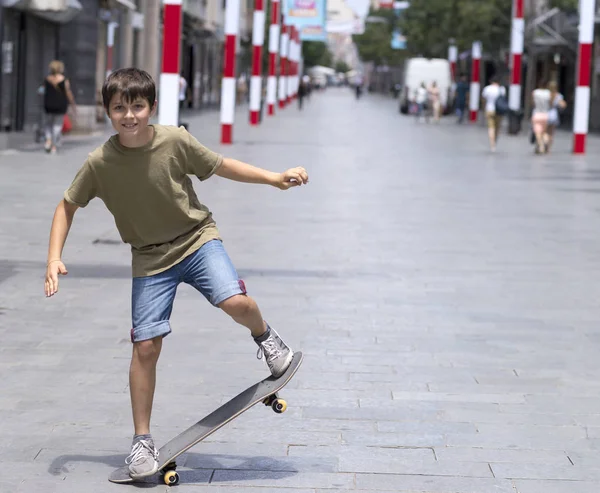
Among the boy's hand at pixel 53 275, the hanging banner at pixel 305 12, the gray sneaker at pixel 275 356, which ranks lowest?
the gray sneaker at pixel 275 356

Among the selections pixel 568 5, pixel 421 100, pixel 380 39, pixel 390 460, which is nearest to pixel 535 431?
pixel 390 460

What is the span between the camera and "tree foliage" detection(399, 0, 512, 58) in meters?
49.2

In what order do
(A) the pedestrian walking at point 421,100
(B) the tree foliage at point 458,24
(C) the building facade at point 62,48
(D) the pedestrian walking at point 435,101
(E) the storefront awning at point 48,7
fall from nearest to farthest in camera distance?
(E) the storefront awning at point 48,7 < (C) the building facade at point 62,48 < (B) the tree foliage at point 458,24 < (D) the pedestrian walking at point 435,101 < (A) the pedestrian walking at point 421,100

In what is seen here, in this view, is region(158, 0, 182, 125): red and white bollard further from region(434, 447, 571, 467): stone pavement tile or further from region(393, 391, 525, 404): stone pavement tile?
region(434, 447, 571, 467): stone pavement tile

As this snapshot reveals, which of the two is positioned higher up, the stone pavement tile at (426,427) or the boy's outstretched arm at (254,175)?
the boy's outstretched arm at (254,175)

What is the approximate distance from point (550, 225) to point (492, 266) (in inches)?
134

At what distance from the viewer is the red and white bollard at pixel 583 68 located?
89.2ft

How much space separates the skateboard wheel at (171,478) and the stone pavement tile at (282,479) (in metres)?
0.13

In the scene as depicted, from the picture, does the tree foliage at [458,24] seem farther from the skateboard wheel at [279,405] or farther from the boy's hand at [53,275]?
the boy's hand at [53,275]

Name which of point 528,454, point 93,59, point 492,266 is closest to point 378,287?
point 492,266

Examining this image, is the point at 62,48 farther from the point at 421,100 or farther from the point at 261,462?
the point at 261,462

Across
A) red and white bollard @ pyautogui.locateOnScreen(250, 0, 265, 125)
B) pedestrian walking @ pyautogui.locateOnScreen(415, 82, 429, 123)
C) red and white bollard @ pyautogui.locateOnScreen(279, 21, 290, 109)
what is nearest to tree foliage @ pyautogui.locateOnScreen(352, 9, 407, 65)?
red and white bollard @ pyautogui.locateOnScreen(279, 21, 290, 109)

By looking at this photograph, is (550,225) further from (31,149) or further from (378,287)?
(31,149)

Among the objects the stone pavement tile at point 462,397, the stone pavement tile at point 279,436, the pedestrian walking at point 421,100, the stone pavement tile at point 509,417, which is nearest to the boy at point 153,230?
the stone pavement tile at point 279,436
